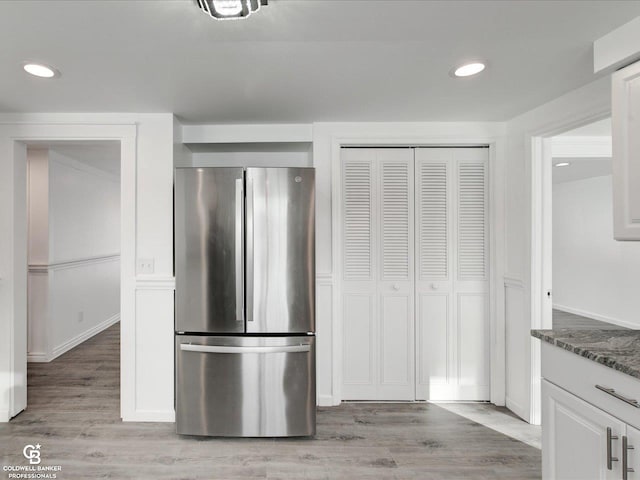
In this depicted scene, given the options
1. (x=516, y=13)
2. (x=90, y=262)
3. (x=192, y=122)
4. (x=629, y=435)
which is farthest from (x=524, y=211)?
(x=90, y=262)

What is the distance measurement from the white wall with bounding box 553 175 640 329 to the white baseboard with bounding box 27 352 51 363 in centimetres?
745

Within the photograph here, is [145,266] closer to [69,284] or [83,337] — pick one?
[69,284]

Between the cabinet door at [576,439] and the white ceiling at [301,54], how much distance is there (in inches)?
62.2

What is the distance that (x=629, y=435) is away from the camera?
1276 mm

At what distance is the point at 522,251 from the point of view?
280 cm

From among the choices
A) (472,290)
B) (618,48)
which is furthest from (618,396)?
(472,290)

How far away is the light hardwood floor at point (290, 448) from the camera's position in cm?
217

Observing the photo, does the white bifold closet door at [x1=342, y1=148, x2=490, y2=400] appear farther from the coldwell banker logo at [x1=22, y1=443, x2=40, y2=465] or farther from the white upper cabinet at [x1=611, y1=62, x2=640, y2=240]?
the coldwell banker logo at [x1=22, y1=443, x2=40, y2=465]

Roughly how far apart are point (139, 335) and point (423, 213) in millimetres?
2384

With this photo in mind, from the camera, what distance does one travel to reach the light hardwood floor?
2168 mm

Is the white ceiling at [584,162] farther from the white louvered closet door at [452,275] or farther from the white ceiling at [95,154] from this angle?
the white ceiling at [95,154]

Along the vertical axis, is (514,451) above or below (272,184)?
below

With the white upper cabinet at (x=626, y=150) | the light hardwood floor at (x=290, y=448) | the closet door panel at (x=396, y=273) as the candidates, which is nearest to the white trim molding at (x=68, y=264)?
the light hardwood floor at (x=290, y=448)

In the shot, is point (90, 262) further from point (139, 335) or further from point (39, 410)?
point (139, 335)
